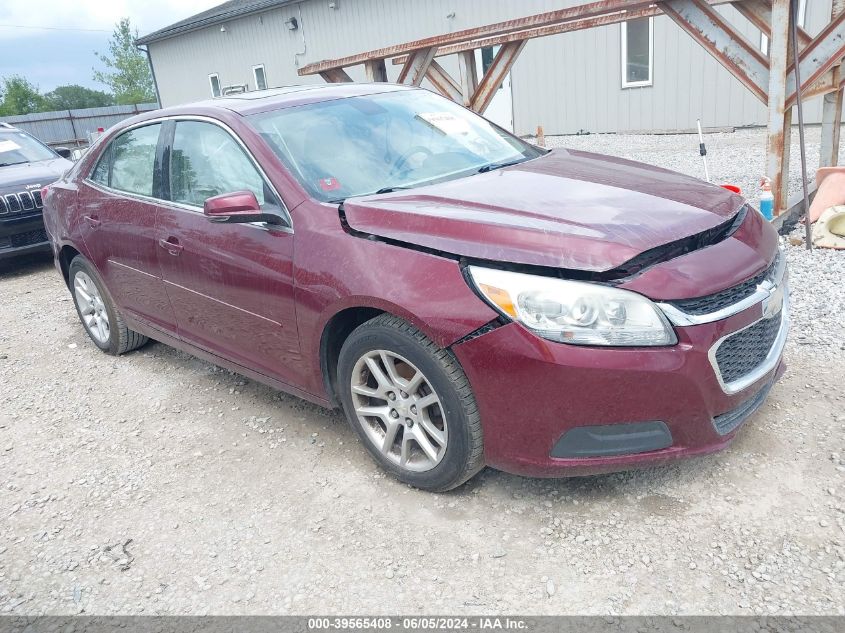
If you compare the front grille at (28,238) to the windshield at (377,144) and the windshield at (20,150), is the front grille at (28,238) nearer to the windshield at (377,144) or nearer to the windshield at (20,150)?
the windshield at (20,150)

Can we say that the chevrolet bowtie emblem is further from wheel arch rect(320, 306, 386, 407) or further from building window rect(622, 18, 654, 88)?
building window rect(622, 18, 654, 88)

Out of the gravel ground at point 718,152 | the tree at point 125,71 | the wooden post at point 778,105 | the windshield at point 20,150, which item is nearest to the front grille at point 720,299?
the wooden post at point 778,105

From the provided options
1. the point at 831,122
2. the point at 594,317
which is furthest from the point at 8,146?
the point at 831,122

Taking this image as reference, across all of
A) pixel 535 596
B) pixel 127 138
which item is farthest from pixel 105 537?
pixel 127 138

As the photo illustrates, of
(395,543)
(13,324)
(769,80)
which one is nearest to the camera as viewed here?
(395,543)

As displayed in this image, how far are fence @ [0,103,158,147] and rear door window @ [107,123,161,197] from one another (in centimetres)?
2506

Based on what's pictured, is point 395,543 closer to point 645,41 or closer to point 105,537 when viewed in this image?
point 105,537

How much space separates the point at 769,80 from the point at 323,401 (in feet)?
15.2

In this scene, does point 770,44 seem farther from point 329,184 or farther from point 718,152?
point 718,152

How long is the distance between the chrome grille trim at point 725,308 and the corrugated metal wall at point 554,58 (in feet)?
38.1

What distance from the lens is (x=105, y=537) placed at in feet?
9.43

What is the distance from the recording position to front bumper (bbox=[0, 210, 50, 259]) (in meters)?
7.39

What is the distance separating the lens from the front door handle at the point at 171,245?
3628 mm

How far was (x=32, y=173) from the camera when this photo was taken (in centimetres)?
799
